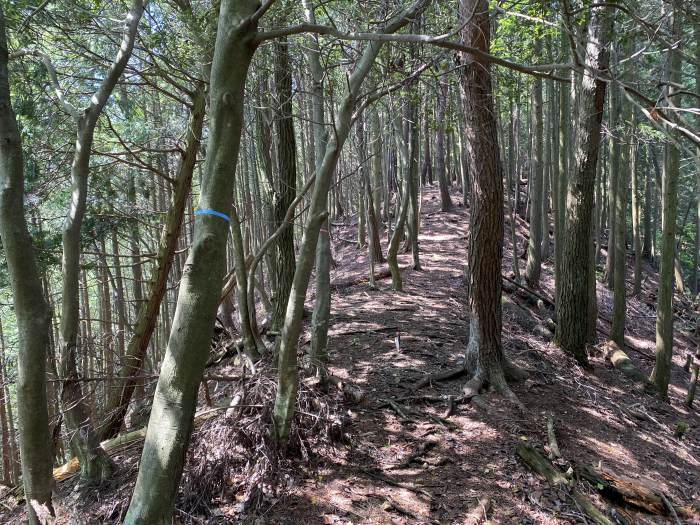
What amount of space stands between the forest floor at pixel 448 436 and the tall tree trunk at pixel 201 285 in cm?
179

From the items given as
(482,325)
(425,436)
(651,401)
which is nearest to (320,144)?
(482,325)

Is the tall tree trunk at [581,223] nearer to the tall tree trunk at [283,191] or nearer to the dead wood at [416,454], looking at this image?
the dead wood at [416,454]

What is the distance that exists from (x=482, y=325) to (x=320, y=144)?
305 cm

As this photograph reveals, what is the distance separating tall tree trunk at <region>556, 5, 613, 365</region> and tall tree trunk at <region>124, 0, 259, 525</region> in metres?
7.20

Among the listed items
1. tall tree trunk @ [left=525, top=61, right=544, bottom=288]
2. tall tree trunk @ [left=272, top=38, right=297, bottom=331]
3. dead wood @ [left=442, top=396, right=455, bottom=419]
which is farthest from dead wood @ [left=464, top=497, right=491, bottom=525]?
tall tree trunk @ [left=525, top=61, right=544, bottom=288]

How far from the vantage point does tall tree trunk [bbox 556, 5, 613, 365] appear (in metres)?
7.95

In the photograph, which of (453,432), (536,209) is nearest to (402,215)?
(536,209)

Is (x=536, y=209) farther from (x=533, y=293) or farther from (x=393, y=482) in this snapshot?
(x=393, y=482)

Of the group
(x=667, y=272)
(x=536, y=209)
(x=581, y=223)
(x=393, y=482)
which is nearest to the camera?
(x=393, y=482)

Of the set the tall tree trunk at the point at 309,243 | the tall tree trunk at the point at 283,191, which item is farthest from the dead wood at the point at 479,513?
the tall tree trunk at the point at 283,191

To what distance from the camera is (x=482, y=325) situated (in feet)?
20.8

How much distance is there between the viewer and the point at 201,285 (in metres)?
2.35

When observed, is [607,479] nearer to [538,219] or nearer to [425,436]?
[425,436]

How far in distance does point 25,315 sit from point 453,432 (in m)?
4.12
